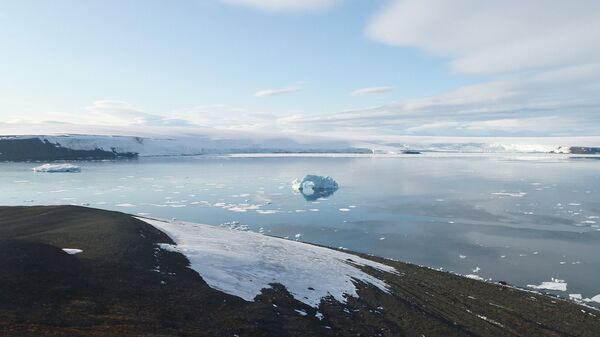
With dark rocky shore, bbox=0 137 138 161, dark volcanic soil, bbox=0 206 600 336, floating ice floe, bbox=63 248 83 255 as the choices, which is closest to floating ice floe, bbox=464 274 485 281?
dark volcanic soil, bbox=0 206 600 336

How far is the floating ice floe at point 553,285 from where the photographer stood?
17.5m

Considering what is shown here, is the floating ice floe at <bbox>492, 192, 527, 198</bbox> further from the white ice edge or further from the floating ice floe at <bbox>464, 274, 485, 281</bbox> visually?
the white ice edge

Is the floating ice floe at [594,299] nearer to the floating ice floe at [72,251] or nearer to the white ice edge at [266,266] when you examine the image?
the white ice edge at [266,266]

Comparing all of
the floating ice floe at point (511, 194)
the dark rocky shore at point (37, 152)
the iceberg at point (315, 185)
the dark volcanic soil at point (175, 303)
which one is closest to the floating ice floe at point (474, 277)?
the dark volcanic soil at point (175, 303)

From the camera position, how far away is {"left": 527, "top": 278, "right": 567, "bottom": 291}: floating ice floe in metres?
17.5

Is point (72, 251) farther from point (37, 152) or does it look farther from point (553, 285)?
point (37, 152)

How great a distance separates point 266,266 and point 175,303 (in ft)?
16.2

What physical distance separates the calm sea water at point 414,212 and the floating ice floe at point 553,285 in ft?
1.02

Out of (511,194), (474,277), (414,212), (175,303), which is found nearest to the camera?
(175,303)

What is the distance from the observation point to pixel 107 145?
108m

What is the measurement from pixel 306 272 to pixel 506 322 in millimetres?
6244

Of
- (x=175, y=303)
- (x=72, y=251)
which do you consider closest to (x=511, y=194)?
(x=175, y=303)

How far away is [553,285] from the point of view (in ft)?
Result: 58.4

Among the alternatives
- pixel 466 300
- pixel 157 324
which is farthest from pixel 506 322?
pixel 157 324
